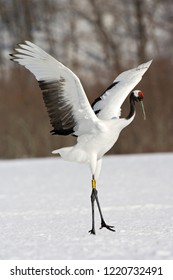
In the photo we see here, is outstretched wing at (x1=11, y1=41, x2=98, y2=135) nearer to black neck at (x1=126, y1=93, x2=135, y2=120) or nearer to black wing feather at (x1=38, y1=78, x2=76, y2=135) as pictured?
black wing feather at (x1=38, y1=78, x2=76, y2=135)

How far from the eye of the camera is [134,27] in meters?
29.5

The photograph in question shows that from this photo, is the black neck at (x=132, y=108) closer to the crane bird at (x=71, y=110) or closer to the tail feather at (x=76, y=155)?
the crane bird at (x=71, y=110)

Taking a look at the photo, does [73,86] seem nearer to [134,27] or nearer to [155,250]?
[155,250]

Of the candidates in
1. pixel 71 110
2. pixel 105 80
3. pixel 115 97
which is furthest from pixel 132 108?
pixel 105 80

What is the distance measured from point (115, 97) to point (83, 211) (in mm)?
2615

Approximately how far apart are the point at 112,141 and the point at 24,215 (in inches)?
117

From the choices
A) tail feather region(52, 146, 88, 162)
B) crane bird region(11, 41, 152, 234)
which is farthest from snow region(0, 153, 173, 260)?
tail feather region(52, 146, 88, 162)

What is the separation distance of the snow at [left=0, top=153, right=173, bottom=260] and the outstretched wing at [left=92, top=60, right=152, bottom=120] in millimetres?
1223

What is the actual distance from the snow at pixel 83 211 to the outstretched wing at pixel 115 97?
122 cm

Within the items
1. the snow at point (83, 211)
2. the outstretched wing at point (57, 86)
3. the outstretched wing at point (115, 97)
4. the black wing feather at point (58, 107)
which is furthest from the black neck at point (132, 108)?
the snow at point (83, 211)

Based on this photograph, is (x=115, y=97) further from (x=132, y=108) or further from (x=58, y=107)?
(x=58, y=107)

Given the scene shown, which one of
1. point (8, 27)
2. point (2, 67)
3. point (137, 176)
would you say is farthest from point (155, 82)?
point (8, 27)

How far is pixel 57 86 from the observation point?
267 inches

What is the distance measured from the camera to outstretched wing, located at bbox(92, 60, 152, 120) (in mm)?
7301
